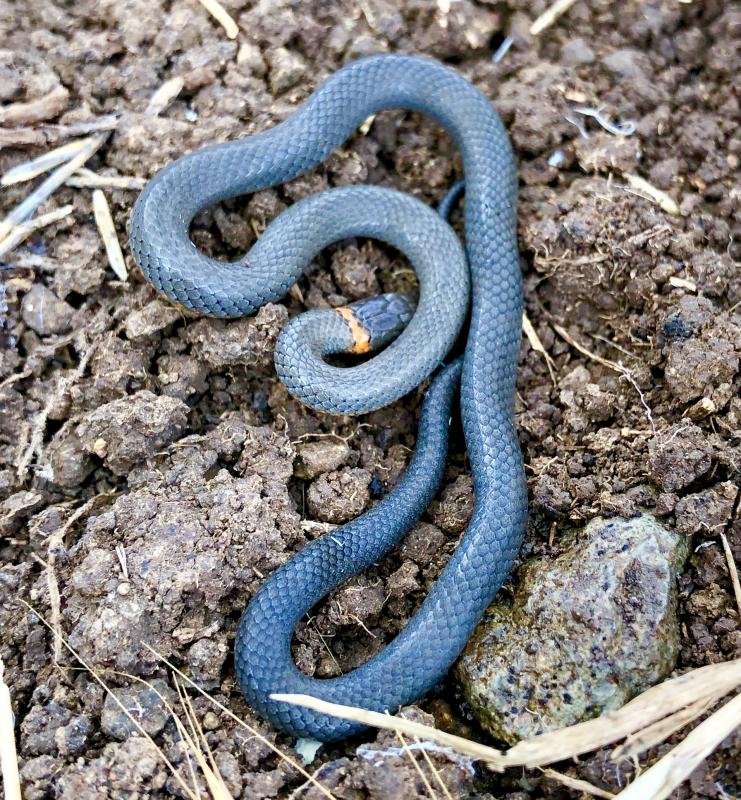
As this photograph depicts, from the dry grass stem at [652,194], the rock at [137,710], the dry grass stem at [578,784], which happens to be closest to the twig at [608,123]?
the dry grass stem at [652,194]

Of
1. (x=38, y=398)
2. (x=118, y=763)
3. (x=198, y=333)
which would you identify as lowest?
(x=118, y=763)

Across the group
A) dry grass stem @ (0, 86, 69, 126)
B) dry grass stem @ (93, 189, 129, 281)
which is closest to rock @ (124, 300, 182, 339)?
dry grass stem @ (93, 189, 129, 281)

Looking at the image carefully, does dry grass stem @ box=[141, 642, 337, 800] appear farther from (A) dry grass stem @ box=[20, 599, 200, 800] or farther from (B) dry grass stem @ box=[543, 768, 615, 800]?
(B) dry grass stem @ box=[543, 768, 615, 800]

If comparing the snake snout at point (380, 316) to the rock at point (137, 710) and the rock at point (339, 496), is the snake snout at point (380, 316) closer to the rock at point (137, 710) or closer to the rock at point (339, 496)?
the rock at point (339, 496)

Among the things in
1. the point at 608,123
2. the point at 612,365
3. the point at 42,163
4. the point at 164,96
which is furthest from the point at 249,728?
the point at 608,123

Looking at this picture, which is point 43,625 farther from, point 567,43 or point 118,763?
point 567,43

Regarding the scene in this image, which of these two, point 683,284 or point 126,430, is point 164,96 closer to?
point 126,430

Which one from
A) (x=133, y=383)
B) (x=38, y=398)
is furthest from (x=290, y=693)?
(x=38, y=398)

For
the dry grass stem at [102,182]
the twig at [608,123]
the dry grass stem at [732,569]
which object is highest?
the twig at [608,123]
